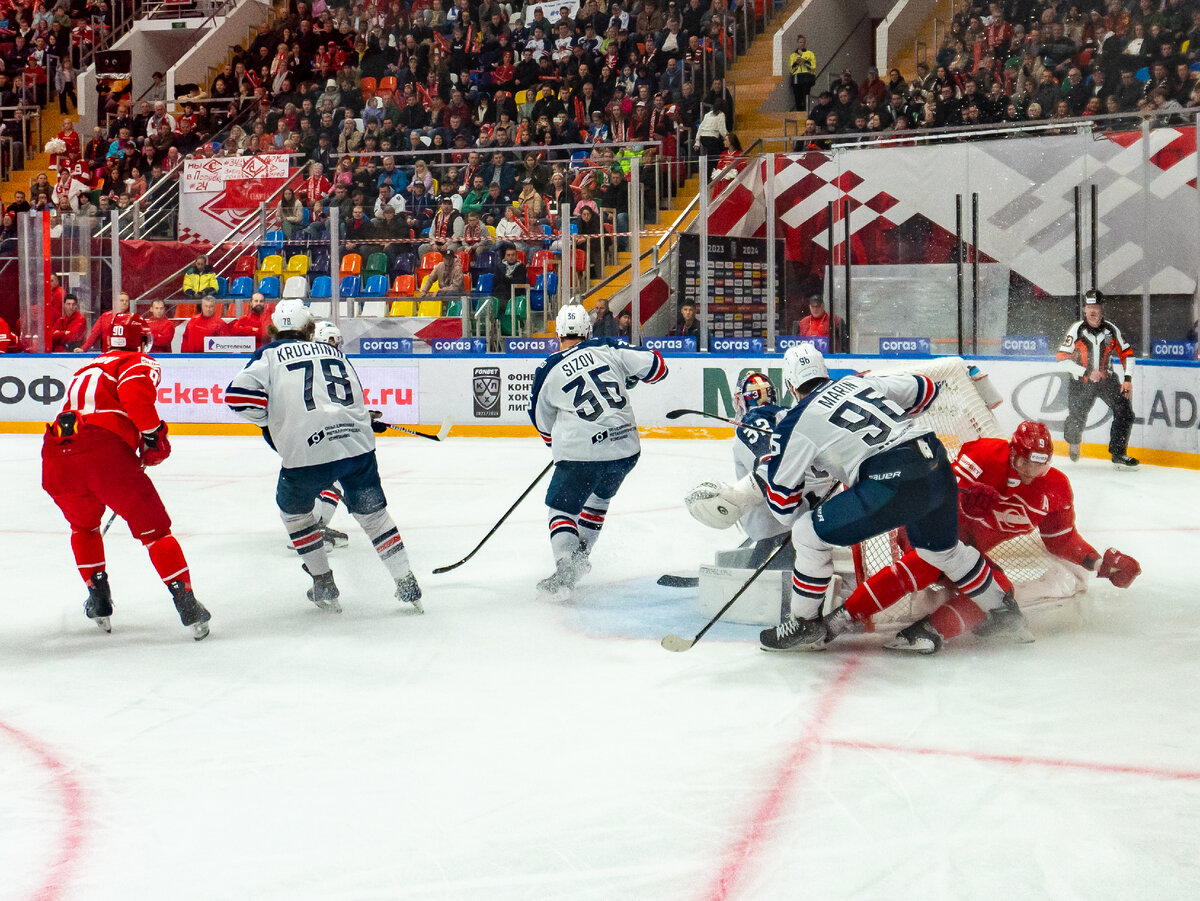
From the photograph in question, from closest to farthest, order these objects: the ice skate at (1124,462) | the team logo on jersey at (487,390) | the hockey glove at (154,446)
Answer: the hockey glove at (154,446)
the ice skate at (1124,462)
the team logo on jersey at (487,390)

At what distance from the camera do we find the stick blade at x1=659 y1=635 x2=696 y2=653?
4078 millimetres

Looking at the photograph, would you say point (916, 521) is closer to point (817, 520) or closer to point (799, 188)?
point (817, 520)

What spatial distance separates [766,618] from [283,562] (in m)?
2.48

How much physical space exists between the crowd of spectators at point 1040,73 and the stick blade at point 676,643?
7.89 metres

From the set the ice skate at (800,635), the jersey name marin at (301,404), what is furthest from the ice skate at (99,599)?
the ice skate at (800,635)

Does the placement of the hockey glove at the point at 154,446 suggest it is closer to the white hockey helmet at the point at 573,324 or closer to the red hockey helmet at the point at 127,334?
the red hockey helmet at the point at 127,334

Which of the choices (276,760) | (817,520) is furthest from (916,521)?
(276,760)

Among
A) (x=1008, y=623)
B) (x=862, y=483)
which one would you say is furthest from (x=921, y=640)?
(x=862, y=483)

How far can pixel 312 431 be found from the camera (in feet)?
15.1

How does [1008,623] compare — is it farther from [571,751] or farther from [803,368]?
[571,751]

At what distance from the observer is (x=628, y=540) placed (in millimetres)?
6203

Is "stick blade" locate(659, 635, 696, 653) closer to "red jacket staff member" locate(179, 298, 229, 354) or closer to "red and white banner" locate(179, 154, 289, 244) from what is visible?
"red jacket staff member" locate(179, 298, 229, 354)

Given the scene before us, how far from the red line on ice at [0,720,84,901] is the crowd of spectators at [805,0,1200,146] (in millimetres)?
9236

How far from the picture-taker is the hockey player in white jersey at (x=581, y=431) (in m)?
5.05
